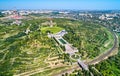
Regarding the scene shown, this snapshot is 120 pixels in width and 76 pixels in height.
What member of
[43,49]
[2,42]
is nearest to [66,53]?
[43,49]

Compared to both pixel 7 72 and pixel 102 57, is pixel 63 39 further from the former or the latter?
pixel 7 72

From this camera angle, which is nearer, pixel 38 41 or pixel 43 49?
pixel 43 49

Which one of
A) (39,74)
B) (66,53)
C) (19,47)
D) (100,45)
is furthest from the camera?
A: (100,45)

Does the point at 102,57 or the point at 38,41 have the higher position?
the point at 38,41

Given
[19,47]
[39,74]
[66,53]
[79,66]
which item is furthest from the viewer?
[19,47]

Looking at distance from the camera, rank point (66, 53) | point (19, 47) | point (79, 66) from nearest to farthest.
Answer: point (79, 66) < point (66, 53) < point (19, 47)

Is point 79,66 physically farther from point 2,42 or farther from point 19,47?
point 2,42

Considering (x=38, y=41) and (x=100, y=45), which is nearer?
(x=38, y=41)

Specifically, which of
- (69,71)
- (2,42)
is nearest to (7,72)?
(69,71)

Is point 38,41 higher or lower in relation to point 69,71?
higher

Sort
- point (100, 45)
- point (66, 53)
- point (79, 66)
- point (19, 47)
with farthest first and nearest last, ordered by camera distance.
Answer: point (100, 45)
point (19, 47)
point (66, 53)
point (79, 66)
